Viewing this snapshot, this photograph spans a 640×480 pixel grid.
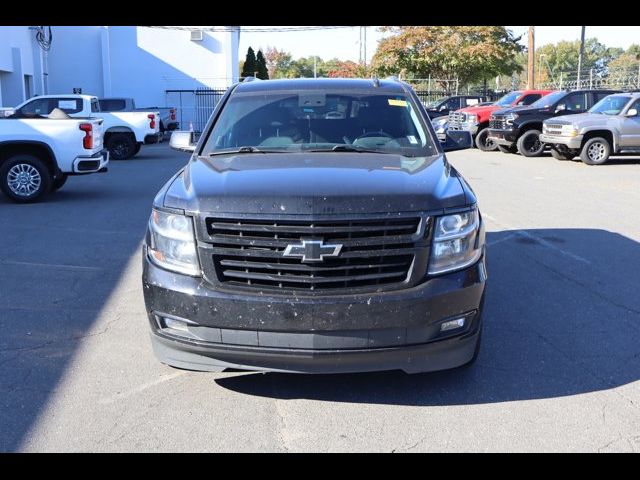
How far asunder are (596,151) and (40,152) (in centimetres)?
1360

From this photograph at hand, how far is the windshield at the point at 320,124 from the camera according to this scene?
5230 mm

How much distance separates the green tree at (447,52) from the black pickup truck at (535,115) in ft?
68.5

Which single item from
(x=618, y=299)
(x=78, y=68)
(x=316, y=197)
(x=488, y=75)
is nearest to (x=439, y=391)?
(x=316, y=197)

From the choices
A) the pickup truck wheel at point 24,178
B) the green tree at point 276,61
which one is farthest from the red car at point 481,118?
the green tree at point 276,61

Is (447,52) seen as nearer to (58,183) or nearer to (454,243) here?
(58,183)

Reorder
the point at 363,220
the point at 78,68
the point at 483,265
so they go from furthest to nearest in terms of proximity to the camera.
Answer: the point at 78,68, the point at 483,265, the point at 363,220

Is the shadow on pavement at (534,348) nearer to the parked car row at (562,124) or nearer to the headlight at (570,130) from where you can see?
the parked car row at (562,124)

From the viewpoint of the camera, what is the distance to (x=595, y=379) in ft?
14.5

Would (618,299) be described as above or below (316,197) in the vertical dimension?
below

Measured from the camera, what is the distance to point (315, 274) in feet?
12.3

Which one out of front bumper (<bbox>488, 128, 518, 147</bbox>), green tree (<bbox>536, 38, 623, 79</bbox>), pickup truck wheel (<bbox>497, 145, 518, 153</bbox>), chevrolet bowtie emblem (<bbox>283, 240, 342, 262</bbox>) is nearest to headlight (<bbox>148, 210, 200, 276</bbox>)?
chevrolet bowtie emblem (<bbox>283, 240, 342, 262</bbox>)

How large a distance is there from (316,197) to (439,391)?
4.72 feet

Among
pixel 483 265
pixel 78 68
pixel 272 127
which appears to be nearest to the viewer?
pixel 483 265
